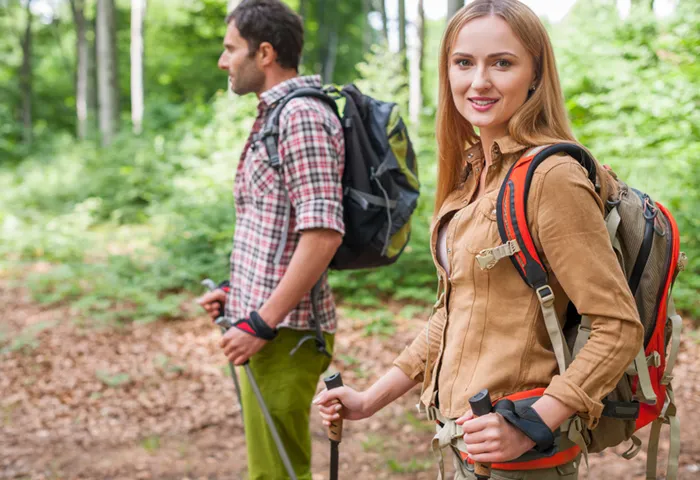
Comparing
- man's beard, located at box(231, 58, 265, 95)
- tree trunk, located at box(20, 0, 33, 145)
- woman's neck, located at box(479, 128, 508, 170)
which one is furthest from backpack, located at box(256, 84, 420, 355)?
tree trunk, located at box(20, 0, 33, 145)

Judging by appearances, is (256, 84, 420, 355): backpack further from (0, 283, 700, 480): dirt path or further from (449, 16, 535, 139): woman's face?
(0, 283, 700, 480): dirt path

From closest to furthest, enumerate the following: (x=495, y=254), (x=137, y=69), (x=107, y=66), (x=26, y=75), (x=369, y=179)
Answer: (x=495, y=254) → (x=369, y=179) → (x=107, y=66) → (x=137, y=69) → (x=26, y=75)

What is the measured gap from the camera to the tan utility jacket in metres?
1.34

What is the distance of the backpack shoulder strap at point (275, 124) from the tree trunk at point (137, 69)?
14175 mm

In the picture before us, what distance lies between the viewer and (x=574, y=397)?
52.6 inches

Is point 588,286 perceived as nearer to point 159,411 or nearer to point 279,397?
point 279,397

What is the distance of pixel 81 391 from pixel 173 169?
277 inches

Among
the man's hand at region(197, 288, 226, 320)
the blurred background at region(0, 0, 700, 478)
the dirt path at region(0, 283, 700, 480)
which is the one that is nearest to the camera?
the man's hand at region(197, 288, 226, 320)

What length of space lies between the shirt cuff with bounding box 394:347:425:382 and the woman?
0.06 meters

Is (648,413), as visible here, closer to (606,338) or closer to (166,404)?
(606,338)

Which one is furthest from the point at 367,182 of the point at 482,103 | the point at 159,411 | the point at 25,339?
the point at 25,339

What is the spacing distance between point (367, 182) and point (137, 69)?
15.6 m

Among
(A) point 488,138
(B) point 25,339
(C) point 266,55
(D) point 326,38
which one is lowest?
(B) point 25,339

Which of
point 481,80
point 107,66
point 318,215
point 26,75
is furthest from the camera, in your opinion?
point 26,75
